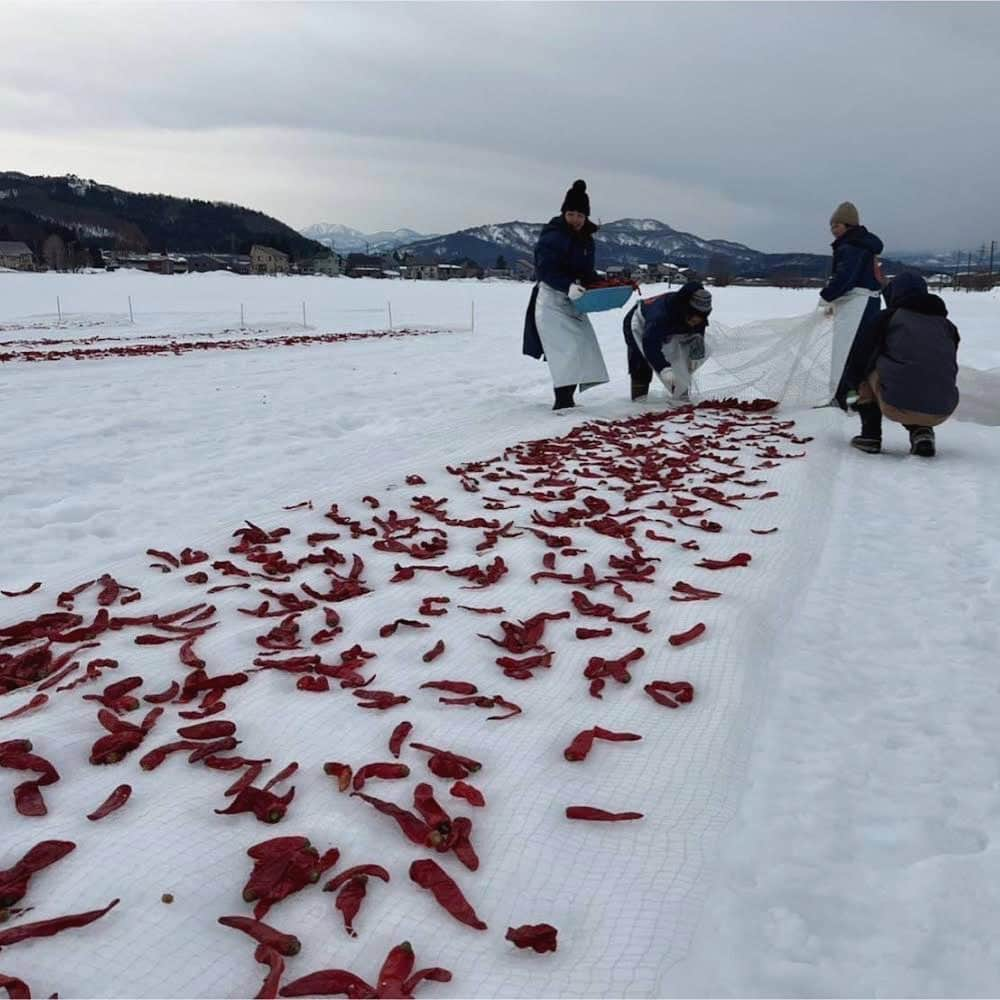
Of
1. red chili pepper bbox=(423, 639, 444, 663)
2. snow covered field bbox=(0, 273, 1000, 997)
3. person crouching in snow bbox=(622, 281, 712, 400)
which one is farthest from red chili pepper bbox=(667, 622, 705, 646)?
person crouching in snow bbox=(622, 281, 712, 400)

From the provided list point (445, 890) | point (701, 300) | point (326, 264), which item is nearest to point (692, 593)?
point (445, 890)

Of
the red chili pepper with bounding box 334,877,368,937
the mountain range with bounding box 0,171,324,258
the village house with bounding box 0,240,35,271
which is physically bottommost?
the red chili pepper with bounding box 334,877,368,937

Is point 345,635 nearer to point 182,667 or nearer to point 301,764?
point 182,667

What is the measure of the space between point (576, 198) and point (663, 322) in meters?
1.64

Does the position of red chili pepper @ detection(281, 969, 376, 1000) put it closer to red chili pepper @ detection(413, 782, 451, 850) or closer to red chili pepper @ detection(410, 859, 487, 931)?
red chili pepper @ detection(410, 859, 487, 931)

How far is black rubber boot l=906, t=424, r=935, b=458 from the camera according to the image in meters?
6.78

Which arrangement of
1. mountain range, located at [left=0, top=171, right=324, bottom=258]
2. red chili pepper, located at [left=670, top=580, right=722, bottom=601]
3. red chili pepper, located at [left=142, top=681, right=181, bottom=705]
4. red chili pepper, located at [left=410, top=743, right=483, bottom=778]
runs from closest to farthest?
red chili pepper, located at [left=410, top=743, right=483, bottom=778] → red chili pepper, located at [left=142, top=681, right=181, bottom=705] → red chili pepper, located at [left=670, top=580, right=722, bottom=601] → mountain range, located at [left=0, top=171, right=324, bottom=258]

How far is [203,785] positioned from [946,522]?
4460mm

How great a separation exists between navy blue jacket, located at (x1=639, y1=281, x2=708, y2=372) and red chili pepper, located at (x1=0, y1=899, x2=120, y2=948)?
27.2ft

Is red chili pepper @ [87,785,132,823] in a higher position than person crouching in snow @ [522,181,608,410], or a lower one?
lower

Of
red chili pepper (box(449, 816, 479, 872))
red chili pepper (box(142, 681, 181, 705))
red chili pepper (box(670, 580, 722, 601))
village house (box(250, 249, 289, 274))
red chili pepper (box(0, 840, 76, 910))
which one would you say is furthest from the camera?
village house (box(250, 249, 289, 274))

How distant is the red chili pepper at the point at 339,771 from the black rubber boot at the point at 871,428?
589cm

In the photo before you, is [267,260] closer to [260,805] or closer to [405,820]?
[260,805]

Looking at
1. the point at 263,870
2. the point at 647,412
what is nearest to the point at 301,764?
the point at 263,870
